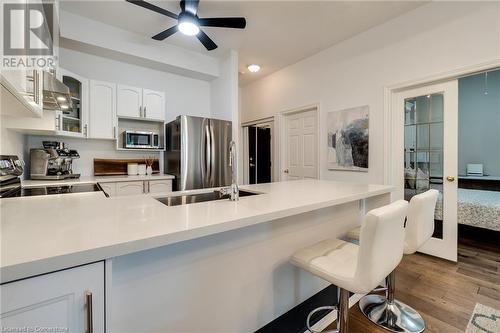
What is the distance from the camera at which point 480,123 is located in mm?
4363

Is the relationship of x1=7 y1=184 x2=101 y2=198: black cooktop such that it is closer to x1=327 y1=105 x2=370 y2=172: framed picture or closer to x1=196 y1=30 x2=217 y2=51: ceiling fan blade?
x1=196 y1=30 x2=217 y2=51: ceiling fan blade

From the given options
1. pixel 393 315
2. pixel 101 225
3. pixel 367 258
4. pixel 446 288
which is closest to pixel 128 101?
pixel 101 225

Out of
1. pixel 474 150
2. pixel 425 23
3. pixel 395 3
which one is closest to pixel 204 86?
pixel 395 3

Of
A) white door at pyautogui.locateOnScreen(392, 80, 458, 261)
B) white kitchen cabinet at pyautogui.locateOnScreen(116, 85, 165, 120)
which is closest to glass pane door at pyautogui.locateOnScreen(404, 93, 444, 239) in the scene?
white door at pyautogui.locateOnScreen(392, 80, 458, 261)

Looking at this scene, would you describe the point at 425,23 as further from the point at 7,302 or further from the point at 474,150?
the point at 7,302

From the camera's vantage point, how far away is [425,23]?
2.63m

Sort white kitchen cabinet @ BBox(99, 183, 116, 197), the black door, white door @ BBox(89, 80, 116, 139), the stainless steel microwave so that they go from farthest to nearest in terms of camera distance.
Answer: the black door, the stainless steel microwave, white door @ BBox(89, 80, 116, 139), white kitchen cabinet @ BBox(99, 183, 116, 197)

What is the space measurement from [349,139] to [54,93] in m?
3.41

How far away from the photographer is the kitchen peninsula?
0.70 meters

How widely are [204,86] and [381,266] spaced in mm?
4059

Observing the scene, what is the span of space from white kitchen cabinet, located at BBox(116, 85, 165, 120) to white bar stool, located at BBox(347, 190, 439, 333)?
3.13 meters

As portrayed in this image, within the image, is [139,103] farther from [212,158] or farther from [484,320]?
[484,320]

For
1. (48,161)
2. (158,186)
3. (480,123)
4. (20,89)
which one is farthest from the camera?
(480,123)

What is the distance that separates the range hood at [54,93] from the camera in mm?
1760
